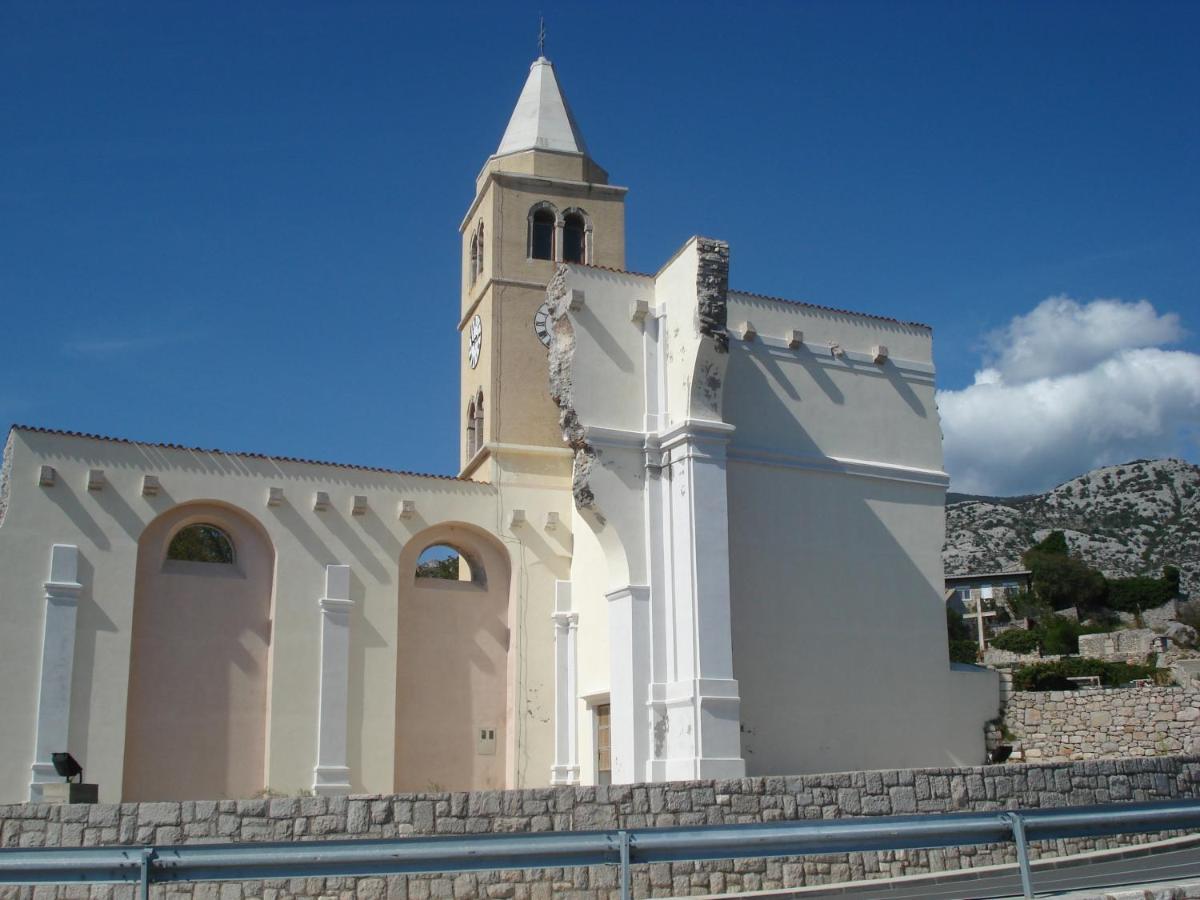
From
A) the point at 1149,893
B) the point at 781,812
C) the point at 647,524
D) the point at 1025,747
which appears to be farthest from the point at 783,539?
the point at 1149,893

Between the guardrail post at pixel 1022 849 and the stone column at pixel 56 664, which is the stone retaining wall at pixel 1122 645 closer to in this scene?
the stone column at pixel 56 664

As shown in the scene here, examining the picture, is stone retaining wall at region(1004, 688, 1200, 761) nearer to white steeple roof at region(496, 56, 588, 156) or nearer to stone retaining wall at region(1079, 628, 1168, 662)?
white steeple roof at region(496, 56, 588, 156)

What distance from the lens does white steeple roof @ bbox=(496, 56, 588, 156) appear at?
110 feet

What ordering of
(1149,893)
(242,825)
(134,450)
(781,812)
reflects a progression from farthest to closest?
(134,450)
(781,812)
(242,825)
(1149,893)

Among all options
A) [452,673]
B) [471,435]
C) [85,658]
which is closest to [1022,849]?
[452,673]

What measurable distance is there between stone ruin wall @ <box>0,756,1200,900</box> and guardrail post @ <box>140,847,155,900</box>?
2.93m

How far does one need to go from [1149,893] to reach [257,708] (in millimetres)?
18143

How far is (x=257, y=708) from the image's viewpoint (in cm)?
2398

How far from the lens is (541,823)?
540 inches

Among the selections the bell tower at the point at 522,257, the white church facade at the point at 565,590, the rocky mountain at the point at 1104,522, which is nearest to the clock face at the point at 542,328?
the bell tower at the point at 522,257

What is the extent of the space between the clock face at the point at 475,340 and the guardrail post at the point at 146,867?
22356mm

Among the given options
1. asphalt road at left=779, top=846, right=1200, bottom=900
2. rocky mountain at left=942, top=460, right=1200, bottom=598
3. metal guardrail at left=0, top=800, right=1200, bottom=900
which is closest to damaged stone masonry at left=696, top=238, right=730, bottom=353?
asphalt road at left=779, top=846, right=1200, bottom=900

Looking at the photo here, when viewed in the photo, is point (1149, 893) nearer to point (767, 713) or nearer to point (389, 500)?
point (767, 713)

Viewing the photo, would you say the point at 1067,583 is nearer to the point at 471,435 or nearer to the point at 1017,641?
the point at 1017,641
